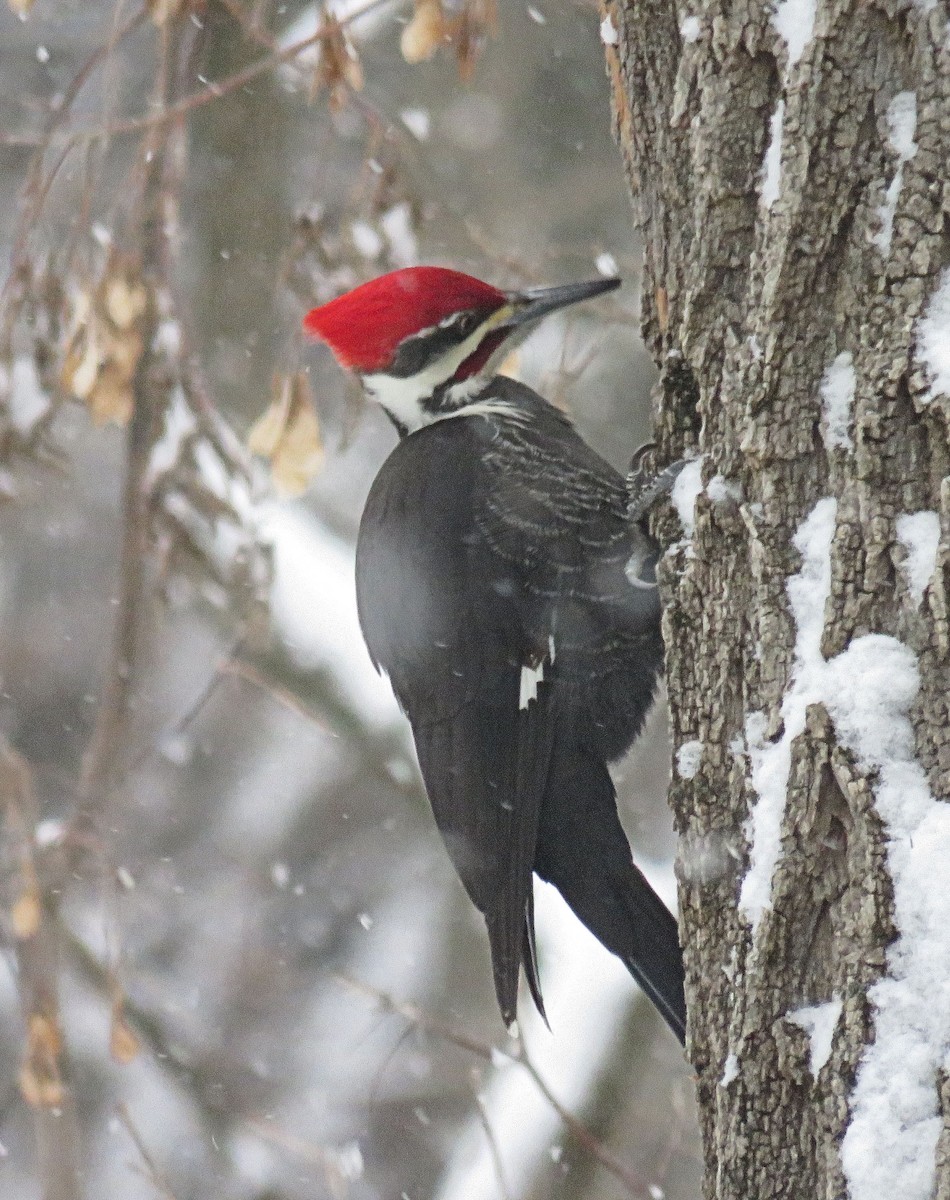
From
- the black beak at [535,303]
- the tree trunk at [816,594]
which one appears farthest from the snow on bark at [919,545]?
the black beak at [535,303]

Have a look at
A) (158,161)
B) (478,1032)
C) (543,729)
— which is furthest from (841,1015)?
(478,1032)

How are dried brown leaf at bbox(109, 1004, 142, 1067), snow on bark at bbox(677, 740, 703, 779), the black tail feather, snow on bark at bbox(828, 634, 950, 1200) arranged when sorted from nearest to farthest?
snow on bark at bbox(828, 634, 950, 1200)
snow on bark at bbox(677, 740, 703, 779)
the black tail feather
dried brown leaf at bbox(109, 1004, 142, 1067)

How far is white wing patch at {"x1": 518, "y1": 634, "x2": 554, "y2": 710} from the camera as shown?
248 centimetres

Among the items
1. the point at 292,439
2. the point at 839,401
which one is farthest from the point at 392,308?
the point at 839,401

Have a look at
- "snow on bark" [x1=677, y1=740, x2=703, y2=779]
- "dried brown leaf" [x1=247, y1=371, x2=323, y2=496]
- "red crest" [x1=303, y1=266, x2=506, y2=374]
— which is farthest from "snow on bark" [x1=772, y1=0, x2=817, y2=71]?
"dried brown leaf" [x1=247, y1=371, x2=323, y2=496]

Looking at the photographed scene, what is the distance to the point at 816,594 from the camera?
157cm

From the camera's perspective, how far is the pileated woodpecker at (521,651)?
2.43 m

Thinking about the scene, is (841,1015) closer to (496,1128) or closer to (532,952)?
(532,952)

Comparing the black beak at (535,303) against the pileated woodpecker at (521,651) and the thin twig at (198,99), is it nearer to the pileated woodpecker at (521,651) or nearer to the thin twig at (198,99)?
the pileated woodpecker at (521,651)

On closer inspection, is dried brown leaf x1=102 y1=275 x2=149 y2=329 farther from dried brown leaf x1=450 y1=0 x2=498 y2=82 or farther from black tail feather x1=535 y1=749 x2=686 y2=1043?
black tail feather x1=535 y1=749 x2=686 y2=1043

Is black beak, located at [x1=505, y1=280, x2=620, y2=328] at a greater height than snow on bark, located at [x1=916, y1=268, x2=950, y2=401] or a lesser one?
greater

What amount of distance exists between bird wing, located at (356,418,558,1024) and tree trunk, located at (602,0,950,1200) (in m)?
0.69

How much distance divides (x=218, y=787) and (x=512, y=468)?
3.33 meters

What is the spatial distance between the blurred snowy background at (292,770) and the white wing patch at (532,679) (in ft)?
5.00
